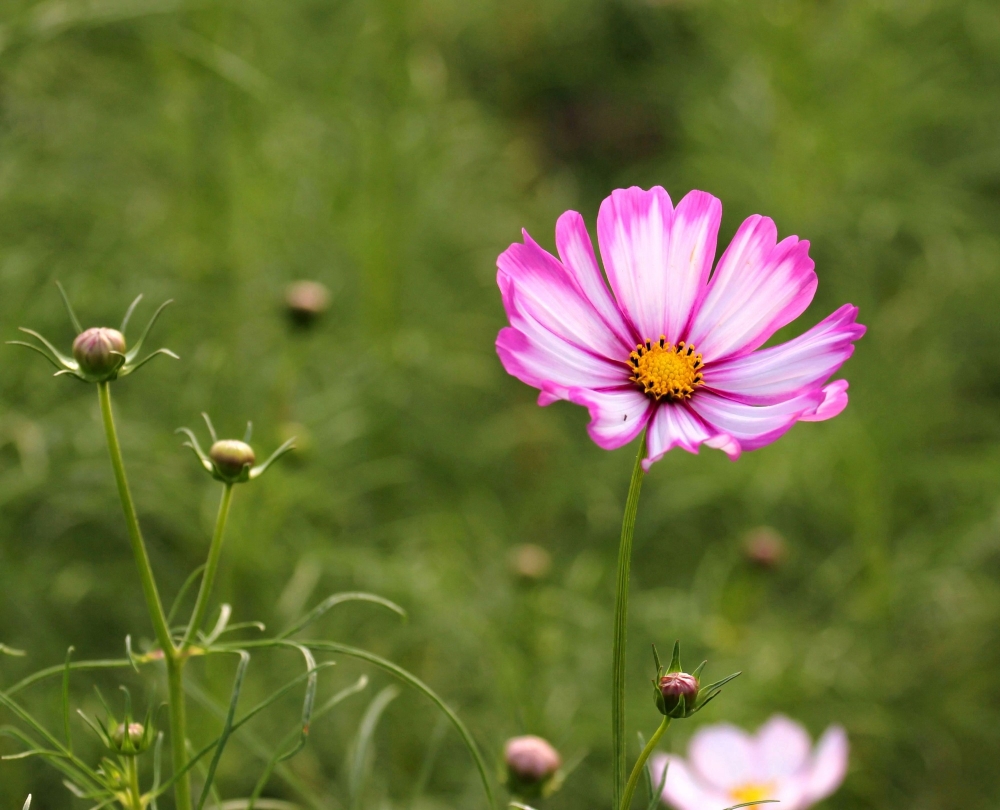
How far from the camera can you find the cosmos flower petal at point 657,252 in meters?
0.55

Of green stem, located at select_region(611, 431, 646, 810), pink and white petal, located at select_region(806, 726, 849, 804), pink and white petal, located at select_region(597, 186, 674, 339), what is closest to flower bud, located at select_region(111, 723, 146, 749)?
green stem, located at select_region(611, 431, 646, 810)

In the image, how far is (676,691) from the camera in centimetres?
47

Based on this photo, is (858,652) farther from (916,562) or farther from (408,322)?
(408,322)

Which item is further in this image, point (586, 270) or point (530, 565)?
point (530, 565)

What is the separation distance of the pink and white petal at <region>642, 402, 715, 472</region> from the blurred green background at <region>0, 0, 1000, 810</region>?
0.48 meters

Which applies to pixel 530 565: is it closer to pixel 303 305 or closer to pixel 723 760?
pixel 723 760

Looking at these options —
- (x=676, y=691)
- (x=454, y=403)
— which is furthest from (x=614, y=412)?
(x=454, y=403)

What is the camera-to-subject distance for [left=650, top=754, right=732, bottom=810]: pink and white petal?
3.07ft

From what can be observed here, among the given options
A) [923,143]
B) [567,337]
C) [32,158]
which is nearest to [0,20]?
[32,158]

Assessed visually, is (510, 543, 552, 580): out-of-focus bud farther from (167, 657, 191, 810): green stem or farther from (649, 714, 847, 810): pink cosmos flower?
(167, 657, 191, 810): green stem

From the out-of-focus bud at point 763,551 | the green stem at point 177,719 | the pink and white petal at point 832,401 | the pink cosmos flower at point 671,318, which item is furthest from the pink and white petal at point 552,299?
the out-of-focus bud at point 763,551

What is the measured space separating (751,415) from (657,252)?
0.10 metres

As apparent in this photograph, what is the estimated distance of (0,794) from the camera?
1175 mm

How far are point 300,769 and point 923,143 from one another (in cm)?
193
